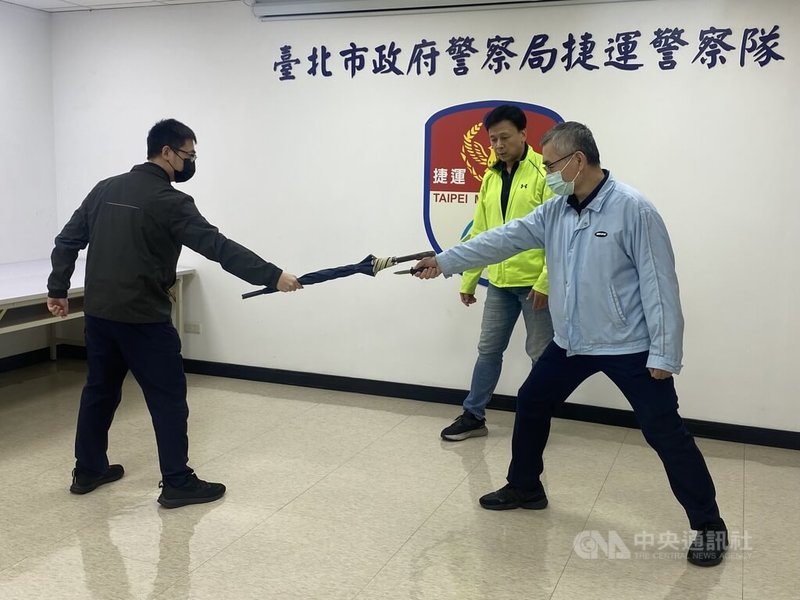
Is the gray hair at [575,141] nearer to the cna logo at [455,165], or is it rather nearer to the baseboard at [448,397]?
the cna logo at [455,165]

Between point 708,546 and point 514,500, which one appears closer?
point 708,546

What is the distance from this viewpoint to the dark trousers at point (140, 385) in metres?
2.99

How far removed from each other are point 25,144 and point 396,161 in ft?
8.60

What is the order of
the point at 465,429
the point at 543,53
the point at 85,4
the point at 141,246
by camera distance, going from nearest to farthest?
the point at 141,246 → the point at 465,429 → the point at 543,53 → the point at 85,4

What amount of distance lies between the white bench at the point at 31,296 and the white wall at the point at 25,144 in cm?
22

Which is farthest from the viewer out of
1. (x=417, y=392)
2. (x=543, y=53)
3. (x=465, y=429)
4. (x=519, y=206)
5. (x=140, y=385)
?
(x=417, y=392)

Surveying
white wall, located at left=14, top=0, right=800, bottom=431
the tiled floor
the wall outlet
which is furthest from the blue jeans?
the wall outlet

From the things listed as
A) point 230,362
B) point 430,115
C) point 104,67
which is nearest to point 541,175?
point 430,115

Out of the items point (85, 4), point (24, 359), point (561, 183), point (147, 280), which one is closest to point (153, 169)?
point (147, 280)

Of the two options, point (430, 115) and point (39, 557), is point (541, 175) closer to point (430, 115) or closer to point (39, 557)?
point (430, 115)

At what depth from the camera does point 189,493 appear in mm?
3094

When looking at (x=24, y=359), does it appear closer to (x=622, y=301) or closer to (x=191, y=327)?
(x=191, y=327)

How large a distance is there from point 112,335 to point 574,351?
5.90 feet

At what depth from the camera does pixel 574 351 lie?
8.90 ft
